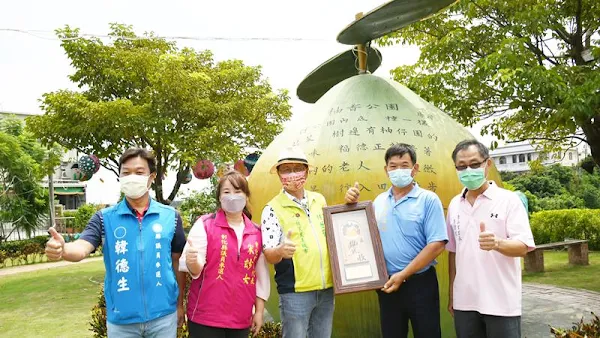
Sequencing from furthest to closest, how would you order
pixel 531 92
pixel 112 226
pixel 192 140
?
pixel 192 140
pixel 531 92
pixel 112 226

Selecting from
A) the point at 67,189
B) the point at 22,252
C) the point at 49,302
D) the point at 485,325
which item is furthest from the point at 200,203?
the point at 67,189

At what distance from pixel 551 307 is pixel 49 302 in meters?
9.82

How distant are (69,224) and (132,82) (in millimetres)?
25264

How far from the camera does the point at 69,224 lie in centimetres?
3553

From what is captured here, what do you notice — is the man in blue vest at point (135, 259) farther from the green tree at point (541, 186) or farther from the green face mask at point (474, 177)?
the green tree at point (541, 186)

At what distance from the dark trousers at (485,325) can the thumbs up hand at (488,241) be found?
1.66 feet

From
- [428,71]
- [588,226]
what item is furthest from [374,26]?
[588,226]

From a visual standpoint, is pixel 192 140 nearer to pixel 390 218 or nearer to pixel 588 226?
pixel 390 218

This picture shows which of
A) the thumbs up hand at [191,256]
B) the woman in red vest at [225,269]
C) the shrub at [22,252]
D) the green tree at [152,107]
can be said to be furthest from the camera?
the shrub at [22,252]

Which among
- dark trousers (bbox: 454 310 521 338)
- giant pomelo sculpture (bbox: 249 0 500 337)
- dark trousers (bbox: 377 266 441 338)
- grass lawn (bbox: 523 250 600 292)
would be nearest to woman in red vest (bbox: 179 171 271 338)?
dark trousers (bbox: 377 266 441 338)

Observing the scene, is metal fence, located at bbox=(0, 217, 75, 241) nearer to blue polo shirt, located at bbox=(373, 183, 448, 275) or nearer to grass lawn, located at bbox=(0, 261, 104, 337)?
grass lawn, located at bbox=(0, 261, 104, 337)

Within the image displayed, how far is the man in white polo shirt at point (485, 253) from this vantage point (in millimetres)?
3230

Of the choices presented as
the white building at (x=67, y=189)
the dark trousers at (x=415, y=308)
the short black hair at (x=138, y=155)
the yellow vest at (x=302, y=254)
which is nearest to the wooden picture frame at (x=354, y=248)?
the yellow vest at (x=302, y=254)

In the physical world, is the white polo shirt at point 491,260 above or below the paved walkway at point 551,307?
above
